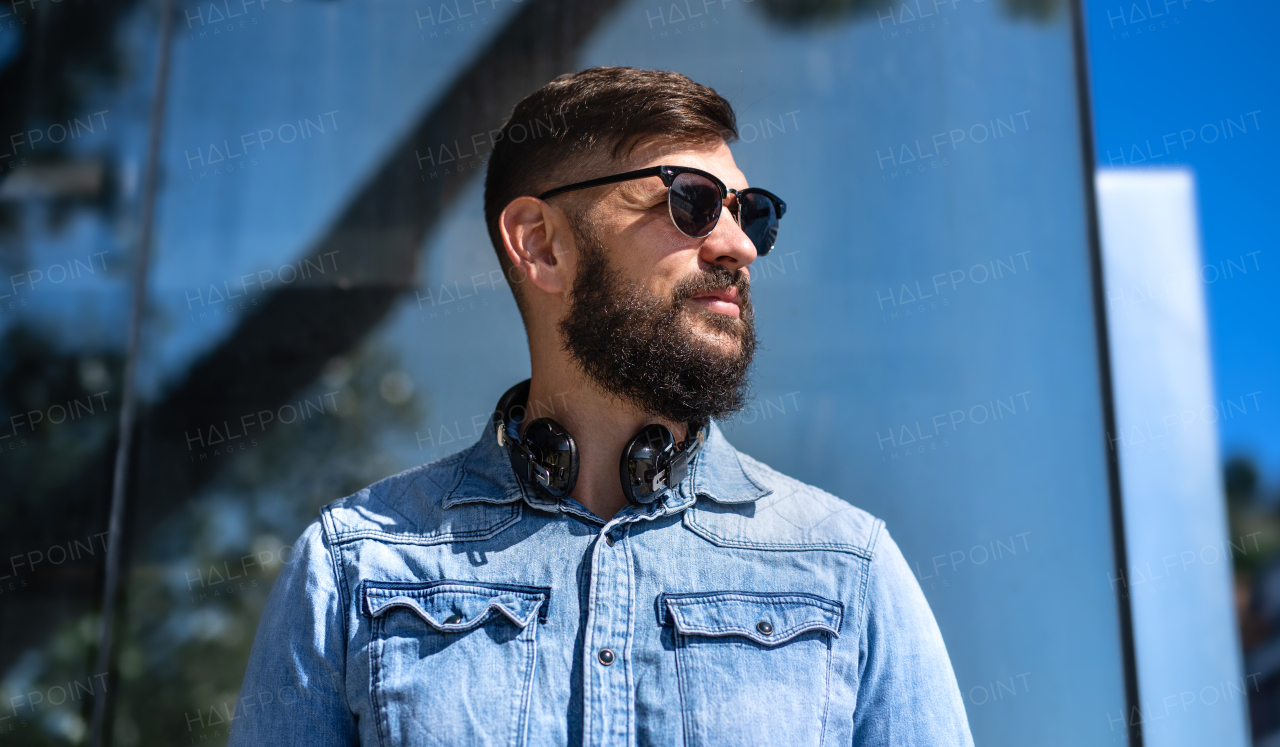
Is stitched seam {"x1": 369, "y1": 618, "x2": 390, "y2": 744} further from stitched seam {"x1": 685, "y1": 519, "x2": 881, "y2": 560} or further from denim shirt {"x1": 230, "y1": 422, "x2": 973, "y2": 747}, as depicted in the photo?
stitched seam {"x1": 685, "y1": 519, "x2": 881, "y2": 560}

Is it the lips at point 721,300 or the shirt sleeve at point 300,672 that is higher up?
the lips at point 721,300

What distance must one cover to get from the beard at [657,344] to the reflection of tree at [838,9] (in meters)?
1.92

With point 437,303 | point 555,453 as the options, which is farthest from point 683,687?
point 437,303

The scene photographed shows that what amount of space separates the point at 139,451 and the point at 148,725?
3.47ft

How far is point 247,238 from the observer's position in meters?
3.38

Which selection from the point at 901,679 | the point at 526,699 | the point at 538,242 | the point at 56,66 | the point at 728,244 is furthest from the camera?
the point at 56,66

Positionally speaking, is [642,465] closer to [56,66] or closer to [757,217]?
[757,217]

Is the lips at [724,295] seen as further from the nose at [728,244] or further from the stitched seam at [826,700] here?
the stitched seam at [826,700]

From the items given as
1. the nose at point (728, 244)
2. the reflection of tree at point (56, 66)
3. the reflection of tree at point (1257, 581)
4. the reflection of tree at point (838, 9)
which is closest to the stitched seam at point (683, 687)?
the nose at point (728, 244)

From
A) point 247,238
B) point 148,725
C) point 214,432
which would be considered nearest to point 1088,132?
point 247,238

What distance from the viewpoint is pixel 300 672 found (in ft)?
5.28

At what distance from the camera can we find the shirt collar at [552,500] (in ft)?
5.90

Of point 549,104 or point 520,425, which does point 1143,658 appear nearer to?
point 520,425

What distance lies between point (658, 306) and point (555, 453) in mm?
399
